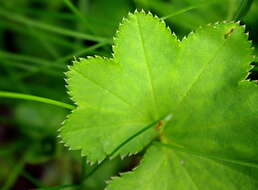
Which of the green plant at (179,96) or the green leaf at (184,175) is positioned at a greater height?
the green plant at (179,96)

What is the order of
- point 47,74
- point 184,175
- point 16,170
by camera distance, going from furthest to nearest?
point 47,74 → point 16,170 → point 184,175

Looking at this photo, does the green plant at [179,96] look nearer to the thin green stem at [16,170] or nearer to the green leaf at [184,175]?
the green leaf at [184,175]

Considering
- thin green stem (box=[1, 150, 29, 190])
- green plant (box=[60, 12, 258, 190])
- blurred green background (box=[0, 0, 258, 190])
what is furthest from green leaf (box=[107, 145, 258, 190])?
thin green stem (box=[1, 150, 29, 190])

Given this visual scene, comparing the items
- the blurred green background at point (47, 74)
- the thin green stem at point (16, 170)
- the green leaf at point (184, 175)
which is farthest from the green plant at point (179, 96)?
the thin green stem at point (16, 170)

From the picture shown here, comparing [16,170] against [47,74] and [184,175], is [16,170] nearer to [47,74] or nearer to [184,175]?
[47,74]

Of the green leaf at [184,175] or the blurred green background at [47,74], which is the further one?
the blurred green background at [47,74]

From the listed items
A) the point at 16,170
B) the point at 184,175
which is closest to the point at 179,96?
the point at 184,175
